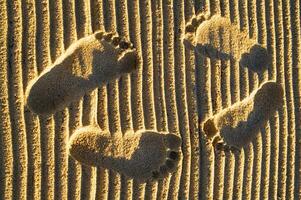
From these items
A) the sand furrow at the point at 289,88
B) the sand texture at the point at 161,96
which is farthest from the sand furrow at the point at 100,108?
the sand furrow at the point at 289,88

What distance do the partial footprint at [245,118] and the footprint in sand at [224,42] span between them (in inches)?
5.6

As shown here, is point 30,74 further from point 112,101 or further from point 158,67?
point 158,67

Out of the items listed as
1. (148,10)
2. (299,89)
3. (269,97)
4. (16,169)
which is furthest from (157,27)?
(16,169)

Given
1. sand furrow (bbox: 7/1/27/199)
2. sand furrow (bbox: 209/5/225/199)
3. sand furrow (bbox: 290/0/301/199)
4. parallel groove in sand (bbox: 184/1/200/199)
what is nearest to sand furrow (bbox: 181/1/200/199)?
parallel groove in sand (bbox: 184/1/200/199)

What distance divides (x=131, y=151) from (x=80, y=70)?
1.62ft

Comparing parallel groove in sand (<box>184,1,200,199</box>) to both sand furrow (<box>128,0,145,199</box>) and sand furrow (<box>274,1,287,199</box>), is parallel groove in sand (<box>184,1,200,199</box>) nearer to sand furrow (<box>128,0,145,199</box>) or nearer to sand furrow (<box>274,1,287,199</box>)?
sand furrow (<box>128,0,145,199</box>)

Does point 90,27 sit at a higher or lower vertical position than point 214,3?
lower

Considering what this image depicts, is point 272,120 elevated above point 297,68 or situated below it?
below

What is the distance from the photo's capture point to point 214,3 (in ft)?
7.06

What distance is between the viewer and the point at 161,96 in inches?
82.7

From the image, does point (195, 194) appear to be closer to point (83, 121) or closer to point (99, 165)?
point (99, 165)

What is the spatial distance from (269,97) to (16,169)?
1381 millimetres

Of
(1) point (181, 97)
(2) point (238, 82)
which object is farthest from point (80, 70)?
(2) point (238, 82)

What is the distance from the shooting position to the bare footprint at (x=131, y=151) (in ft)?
6.66
